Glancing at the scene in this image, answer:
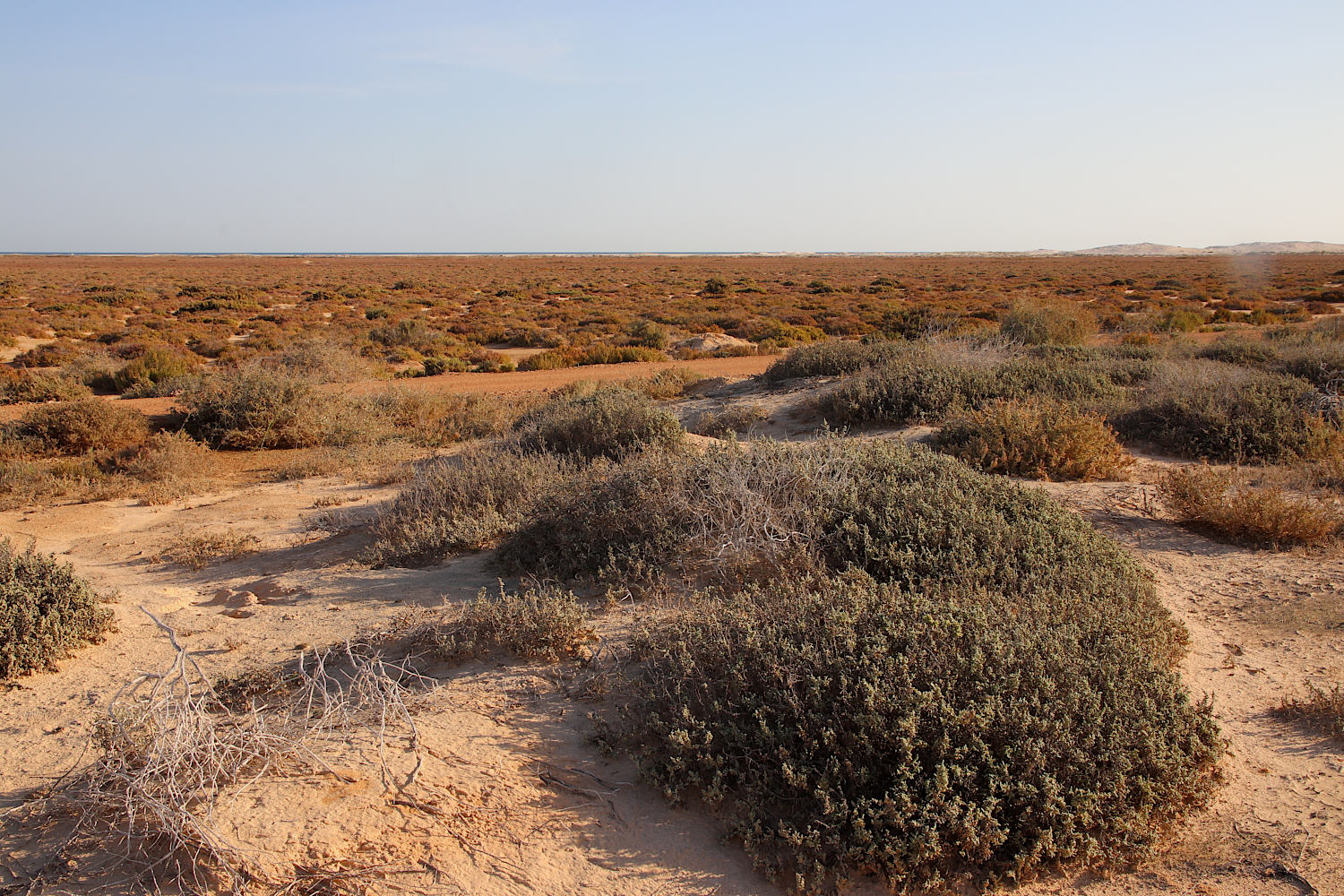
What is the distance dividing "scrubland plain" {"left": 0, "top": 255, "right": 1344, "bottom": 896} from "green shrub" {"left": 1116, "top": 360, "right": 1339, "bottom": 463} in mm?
53

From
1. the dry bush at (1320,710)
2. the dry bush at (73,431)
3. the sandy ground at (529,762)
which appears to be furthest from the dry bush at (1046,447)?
the dry bush at (73,431)

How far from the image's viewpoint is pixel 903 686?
292 cm

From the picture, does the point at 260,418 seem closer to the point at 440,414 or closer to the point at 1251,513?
the point at 440,414

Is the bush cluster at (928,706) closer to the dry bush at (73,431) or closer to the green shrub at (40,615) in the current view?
the green shrub at (40,615)

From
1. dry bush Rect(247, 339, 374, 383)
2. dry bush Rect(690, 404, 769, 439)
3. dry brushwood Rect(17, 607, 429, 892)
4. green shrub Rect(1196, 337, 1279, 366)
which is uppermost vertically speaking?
green shrub Rect(1196, 337, 1279, 366)

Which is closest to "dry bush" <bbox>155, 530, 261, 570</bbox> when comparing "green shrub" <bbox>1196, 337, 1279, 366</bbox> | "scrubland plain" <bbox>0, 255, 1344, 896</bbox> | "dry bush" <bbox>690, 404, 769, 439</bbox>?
"scrubland plain" <bbox>0, 255, 1344, 896</bbox>

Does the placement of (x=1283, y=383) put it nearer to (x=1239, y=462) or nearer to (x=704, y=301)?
(x=1239, y=462)

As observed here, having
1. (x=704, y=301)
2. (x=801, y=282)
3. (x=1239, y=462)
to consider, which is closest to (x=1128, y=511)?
(x=1239, y=462)

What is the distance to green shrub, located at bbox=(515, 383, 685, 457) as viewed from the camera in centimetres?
775

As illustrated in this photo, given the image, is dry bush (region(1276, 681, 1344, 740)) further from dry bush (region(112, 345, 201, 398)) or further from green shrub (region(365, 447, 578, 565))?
dry bush (region(112, 345, 201, 398))

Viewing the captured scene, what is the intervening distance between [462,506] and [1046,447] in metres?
5.16

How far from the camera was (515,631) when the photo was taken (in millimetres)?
3988

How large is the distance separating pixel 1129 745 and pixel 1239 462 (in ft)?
19.7

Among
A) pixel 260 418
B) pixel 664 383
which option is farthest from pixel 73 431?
pixel 664 383
